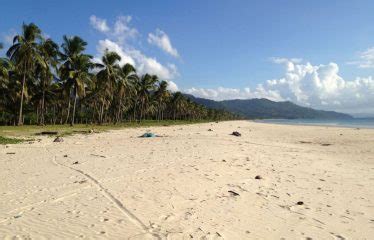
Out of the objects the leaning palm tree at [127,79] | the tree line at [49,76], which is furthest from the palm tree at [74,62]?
the leaning palm tree at [127,79]

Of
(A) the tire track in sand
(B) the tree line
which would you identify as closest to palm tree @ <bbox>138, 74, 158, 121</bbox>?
(B) the tree line

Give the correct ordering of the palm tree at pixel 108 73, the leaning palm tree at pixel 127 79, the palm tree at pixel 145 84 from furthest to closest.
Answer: the palm tree at pixel 145 84, the leaning palm tree at pixel 127 79, the palm tree at pixel 108 73

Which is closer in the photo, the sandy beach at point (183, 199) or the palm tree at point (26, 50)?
the sandy beach at point (183, 199)

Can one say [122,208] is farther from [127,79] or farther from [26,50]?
[127,79]

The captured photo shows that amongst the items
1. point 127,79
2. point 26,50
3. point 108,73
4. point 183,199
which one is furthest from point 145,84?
point 183,199

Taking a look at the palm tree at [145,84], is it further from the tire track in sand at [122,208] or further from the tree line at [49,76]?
the tire track in sand at [122,208]

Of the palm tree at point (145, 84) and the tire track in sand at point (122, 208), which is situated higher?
the palm tree at point (145, 84)

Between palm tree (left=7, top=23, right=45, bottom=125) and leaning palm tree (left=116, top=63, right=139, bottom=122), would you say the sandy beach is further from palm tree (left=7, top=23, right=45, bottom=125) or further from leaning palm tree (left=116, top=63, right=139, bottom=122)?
leaning palm tree (left=116, top=63, right=139, bottom=122)

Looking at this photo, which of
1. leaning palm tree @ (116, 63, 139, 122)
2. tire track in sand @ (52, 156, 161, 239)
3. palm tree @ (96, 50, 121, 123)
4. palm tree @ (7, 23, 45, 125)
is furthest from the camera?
leaning palm tree @ (116, 63, 139, 122)

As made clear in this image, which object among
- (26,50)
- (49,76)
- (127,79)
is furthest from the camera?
(127,79)

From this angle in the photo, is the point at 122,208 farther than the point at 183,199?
No

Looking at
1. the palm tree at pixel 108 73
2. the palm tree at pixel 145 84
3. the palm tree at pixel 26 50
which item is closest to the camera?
the palm tree at pixel 26 50

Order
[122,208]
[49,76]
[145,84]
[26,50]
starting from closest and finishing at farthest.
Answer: [122,208], [26,50], [49,76], [145,84]

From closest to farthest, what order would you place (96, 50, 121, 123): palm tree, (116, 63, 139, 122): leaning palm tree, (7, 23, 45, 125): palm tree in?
1. (7, 23, 45, 125): palm tree
2. (96, 50, 121, 123): palm tree
3. (116, 63, 139, 122): leaning palm tree
